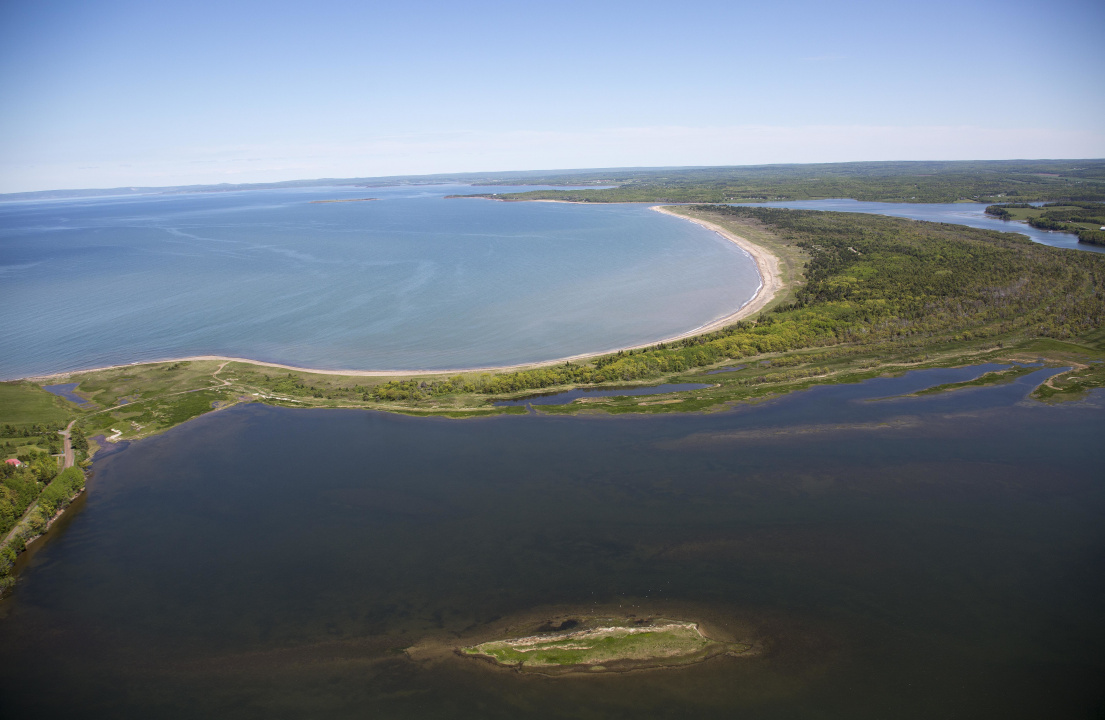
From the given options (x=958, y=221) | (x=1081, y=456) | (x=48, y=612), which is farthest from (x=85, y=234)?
(x=958, y=221)

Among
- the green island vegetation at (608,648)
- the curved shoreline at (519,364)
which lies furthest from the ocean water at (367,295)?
the green island vegetation at (608,648)

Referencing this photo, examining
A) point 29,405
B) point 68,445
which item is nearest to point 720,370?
point 68,445

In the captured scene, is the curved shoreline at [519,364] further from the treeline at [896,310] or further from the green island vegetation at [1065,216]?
the green island vegetation at [1065,216]

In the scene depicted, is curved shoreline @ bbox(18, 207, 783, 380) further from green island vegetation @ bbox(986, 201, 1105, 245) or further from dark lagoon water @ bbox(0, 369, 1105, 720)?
green island vegetation @ bbox(986, 201, 1105, 245)

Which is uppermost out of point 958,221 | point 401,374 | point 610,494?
point 958,221

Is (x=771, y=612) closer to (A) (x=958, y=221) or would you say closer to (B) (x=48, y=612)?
(B) (x=48, y=612)

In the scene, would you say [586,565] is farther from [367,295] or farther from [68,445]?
[367,295]
